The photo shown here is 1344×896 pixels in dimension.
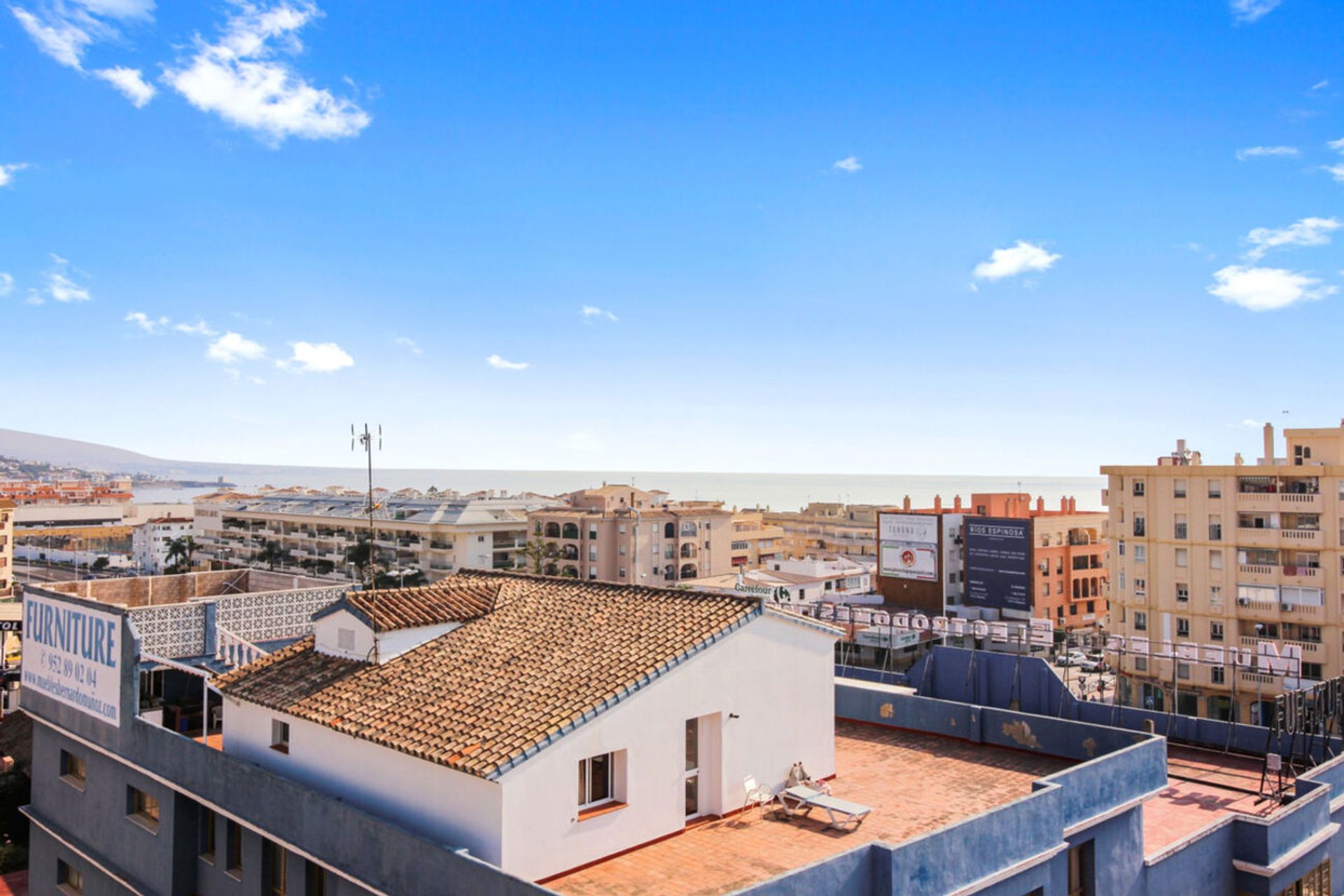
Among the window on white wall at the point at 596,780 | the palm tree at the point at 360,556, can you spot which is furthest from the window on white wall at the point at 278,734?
the palm tree at the point at 360,556

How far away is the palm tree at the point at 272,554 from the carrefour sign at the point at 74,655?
316 feet

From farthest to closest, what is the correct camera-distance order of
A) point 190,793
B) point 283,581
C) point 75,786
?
point 283,581 → point 75,786 → point 190,793

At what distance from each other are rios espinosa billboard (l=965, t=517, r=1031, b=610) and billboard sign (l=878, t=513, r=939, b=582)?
3327mm

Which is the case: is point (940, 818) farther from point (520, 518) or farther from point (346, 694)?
point (520, 518)

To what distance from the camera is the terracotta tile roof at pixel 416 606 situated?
16.7 meters

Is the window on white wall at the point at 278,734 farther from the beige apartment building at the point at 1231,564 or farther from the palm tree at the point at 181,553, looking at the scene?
the palm tree at the point at 181,553

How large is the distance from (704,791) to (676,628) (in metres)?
2.55

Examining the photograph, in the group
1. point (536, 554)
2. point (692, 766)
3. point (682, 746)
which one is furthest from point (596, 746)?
point (536, 554)

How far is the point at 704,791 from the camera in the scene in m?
14.9

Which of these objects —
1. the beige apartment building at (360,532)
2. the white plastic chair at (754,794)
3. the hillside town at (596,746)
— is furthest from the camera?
the beige apartment building at (360,532)

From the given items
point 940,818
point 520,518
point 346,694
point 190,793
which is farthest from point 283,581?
point 520,518

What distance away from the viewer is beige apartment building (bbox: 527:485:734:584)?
90.8 metres

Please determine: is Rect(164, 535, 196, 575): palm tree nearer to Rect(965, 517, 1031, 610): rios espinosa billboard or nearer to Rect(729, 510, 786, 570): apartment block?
Rect(729, 510, 786, 570): apartment block

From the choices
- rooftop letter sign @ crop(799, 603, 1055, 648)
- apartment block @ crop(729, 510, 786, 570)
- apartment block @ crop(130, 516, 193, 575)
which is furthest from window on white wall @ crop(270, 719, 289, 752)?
apartment block @ crop(130, 516, 193, 575)
